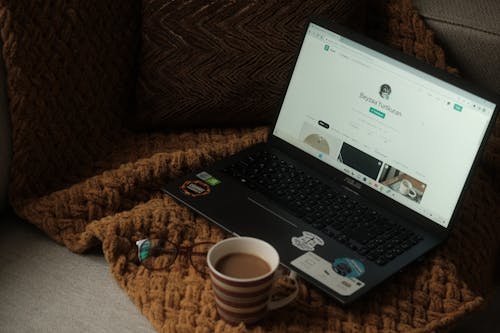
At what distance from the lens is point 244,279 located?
93 centimetres

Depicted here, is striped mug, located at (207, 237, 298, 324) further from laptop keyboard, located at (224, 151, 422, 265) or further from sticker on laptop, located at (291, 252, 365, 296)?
laptop keyboard, located at (224, 151, 422, 265)

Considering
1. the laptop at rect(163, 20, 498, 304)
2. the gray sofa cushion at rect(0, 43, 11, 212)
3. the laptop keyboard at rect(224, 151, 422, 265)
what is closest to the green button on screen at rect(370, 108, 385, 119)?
the laptop at rect(163, 20, 498, 304)

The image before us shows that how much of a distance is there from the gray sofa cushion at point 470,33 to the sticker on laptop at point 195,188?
1.68 ft

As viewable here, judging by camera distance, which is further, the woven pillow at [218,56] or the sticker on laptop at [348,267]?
the woven pillow at [218,56]

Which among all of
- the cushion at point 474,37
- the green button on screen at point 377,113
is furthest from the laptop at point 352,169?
the cushion at point 474,37

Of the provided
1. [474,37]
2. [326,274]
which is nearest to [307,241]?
[326,274]

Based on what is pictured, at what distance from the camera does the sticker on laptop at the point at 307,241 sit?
42.6 inches

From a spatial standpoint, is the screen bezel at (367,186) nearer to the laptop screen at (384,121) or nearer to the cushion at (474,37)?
the laptop screen at (384,121)

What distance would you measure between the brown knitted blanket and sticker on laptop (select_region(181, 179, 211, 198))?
0.03 m

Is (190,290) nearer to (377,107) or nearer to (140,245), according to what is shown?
(140,245)

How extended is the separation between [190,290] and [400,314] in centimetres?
30

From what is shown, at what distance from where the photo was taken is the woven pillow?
1.26 metres

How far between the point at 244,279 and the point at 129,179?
0.34 meters

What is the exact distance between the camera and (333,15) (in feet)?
4.19
